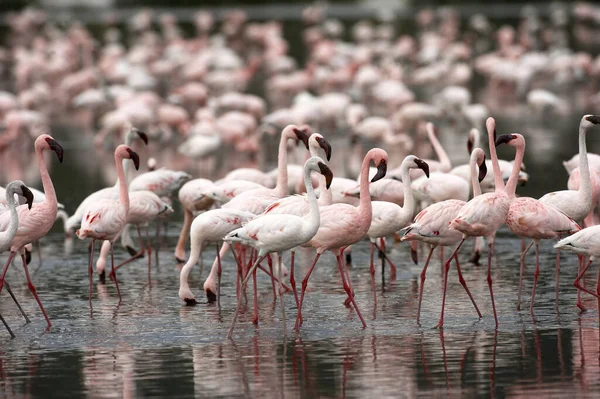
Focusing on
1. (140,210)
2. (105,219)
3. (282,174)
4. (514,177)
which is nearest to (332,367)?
(514,177)

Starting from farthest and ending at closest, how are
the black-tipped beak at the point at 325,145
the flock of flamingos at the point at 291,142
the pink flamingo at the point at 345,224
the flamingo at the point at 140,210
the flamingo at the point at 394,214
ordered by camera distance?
the flamingo at the point at 140,210 → the flamingo at the point at 394,214 → the black-tipped beak at the point at 325,145 → the flock of flamingos at the point at 291,142 → the pink flamingo at the point at 345,224

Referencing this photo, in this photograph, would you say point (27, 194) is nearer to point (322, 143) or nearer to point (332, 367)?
point (322, 143)

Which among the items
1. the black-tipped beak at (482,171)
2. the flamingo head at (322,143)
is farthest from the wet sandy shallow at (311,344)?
the flamingo head at (322,143)

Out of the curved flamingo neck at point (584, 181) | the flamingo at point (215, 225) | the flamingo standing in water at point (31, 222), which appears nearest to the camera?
the flamingo standing in water at point (31, 222)

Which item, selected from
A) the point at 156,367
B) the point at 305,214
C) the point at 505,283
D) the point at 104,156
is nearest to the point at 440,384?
the point at 156,367

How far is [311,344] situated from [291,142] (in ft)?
37.9

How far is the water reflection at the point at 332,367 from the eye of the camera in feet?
26.9

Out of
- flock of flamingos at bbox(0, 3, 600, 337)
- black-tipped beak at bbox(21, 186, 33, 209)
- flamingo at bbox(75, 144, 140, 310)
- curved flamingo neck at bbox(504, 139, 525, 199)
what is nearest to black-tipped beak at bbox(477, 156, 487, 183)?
flock of flamingos at bbox(0, 3, 600, 337)

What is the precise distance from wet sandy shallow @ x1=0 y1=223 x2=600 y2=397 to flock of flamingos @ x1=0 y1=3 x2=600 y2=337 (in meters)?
0.27

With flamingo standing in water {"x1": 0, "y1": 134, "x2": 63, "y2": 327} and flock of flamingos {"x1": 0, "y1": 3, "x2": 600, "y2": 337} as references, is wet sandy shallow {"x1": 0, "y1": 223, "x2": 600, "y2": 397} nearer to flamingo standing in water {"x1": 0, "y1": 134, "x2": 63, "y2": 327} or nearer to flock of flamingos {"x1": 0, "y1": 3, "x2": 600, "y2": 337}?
flock of flamingos {"x1": 0, "y1": 3, "x2": 600, "y2": 337}

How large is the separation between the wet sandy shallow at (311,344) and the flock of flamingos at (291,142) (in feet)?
0.89

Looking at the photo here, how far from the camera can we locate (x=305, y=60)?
42500 mm

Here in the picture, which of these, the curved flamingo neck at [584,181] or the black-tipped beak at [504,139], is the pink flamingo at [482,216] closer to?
the black-tipped beak at [504,139]

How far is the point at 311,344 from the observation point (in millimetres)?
9508
